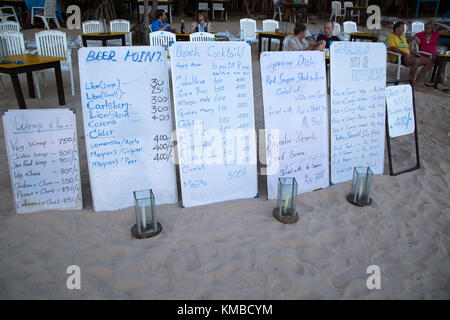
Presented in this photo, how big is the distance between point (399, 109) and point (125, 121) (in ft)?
8.87

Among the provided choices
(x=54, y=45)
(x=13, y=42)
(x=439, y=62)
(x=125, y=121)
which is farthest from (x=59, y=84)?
(x=439, y=62)

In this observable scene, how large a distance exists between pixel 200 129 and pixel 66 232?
1254mm

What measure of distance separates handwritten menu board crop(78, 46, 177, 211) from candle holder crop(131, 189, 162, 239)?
0.30 meters

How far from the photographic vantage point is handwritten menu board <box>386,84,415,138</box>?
10.8 feet

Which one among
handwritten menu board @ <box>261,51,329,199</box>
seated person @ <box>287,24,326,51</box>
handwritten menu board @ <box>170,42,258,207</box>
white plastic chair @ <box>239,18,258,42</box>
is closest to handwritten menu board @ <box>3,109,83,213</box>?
handwritten menu board @ <box>170,42,258,207</box>

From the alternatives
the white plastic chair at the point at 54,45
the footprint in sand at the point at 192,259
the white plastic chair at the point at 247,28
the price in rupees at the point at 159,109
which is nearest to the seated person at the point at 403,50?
the white plastic chair at the point at 247,28

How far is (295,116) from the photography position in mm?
2801

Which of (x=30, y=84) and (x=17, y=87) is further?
(x=30, y=84)

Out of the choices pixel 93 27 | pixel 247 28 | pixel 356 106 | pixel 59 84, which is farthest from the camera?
pixel 247 28

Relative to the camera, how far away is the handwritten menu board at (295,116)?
267 centimetres

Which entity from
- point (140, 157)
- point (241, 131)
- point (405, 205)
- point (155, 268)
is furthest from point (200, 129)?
point (405, 205)

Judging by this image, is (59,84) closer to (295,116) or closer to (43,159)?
(43,159)

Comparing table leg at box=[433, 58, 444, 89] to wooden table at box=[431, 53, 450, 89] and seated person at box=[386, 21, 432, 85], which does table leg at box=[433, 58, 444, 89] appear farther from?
seated person at box=[386, 21, 432, 85]

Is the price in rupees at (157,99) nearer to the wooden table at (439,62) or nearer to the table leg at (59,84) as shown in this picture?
the table leg at (59,84)
